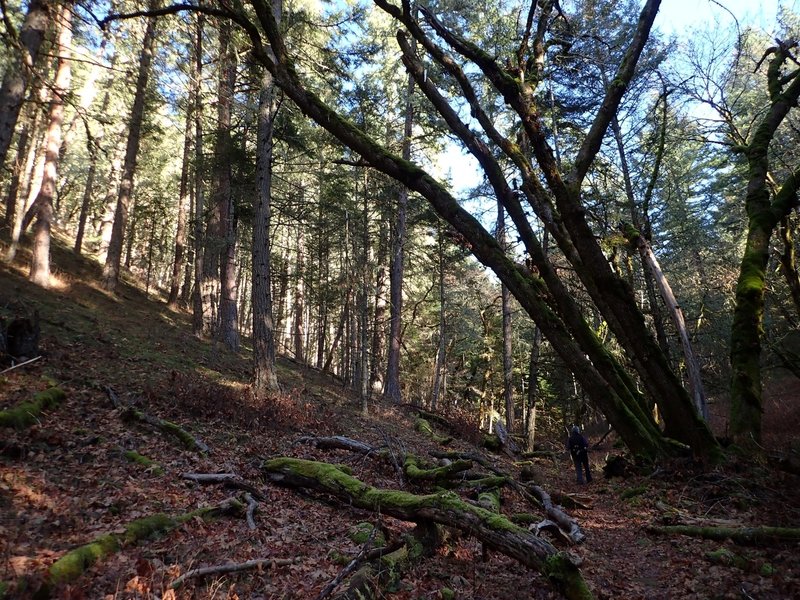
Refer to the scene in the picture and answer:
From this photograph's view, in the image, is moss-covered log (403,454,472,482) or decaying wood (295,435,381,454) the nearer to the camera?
moss-covered log (403,454,472,482)

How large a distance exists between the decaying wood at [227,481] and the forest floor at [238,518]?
0.14 meters

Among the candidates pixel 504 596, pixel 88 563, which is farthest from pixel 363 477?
pixel 88 563

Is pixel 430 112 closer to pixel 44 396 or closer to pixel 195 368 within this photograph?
pixel 195 368

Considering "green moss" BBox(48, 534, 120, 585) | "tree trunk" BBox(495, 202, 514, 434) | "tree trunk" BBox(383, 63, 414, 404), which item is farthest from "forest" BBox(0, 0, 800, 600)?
"tree trunk" BBox(383, 63, 414, 404)

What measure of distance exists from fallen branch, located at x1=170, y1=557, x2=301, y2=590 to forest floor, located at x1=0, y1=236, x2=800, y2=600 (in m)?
0.05

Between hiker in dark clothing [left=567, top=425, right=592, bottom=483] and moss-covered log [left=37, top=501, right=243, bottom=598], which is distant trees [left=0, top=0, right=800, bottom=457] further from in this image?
moss-covered log [left=37, top=501, right=243, bottom=598]

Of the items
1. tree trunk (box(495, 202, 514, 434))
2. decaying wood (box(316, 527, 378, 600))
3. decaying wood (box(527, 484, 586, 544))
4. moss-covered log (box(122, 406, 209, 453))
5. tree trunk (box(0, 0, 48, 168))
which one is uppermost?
tree trunk (box(0, 0, 48, 168))

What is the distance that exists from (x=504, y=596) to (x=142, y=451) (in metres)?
5.60

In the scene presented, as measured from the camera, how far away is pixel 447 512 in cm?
512

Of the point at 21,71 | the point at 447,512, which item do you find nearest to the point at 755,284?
the point at 447,512

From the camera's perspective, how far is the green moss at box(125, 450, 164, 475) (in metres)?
6.24

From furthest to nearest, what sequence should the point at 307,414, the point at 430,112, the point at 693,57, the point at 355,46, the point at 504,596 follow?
the point at 430,112 < the point at 355,46 < the point at 693,57 < the point at 307,414 < the point at 504,596

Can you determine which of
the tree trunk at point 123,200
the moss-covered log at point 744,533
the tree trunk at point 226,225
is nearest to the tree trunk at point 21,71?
the tree trunk at point 123,200

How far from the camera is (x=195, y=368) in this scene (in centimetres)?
1252
